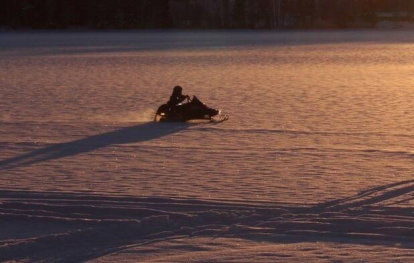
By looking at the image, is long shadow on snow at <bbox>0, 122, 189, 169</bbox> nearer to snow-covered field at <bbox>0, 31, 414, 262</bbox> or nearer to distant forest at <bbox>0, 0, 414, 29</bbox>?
snow-covered field at <bbox>0, 31, 414, 262</bbox>

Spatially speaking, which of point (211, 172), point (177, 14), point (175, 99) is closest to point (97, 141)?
point (175, 99)

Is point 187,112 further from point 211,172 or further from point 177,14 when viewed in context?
point 177,14

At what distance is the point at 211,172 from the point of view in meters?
10.1

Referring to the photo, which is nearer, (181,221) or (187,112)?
(181,221)

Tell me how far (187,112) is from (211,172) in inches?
174

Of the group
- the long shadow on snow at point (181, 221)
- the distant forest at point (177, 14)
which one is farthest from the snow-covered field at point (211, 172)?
the distant forest at point (177, 14)

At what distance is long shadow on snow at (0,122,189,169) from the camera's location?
433 inches

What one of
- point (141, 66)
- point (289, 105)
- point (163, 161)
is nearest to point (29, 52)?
point (141, 66)

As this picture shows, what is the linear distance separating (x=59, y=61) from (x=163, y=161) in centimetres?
1969

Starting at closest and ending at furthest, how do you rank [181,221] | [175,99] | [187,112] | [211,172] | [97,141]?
[181,221] < [211,172] < [97,141] < [187,112] < [175,99]

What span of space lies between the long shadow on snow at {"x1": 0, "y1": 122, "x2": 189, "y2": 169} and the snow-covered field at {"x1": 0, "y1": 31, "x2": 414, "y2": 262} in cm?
3

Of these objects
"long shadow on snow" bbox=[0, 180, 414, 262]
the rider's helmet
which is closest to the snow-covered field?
"long shadow on snow" bbox=[0, 180, 414, 262]

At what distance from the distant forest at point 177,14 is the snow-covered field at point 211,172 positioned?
38.9 m

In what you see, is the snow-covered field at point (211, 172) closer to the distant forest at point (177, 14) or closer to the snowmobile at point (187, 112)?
the snowmobile at point (187, 112)
